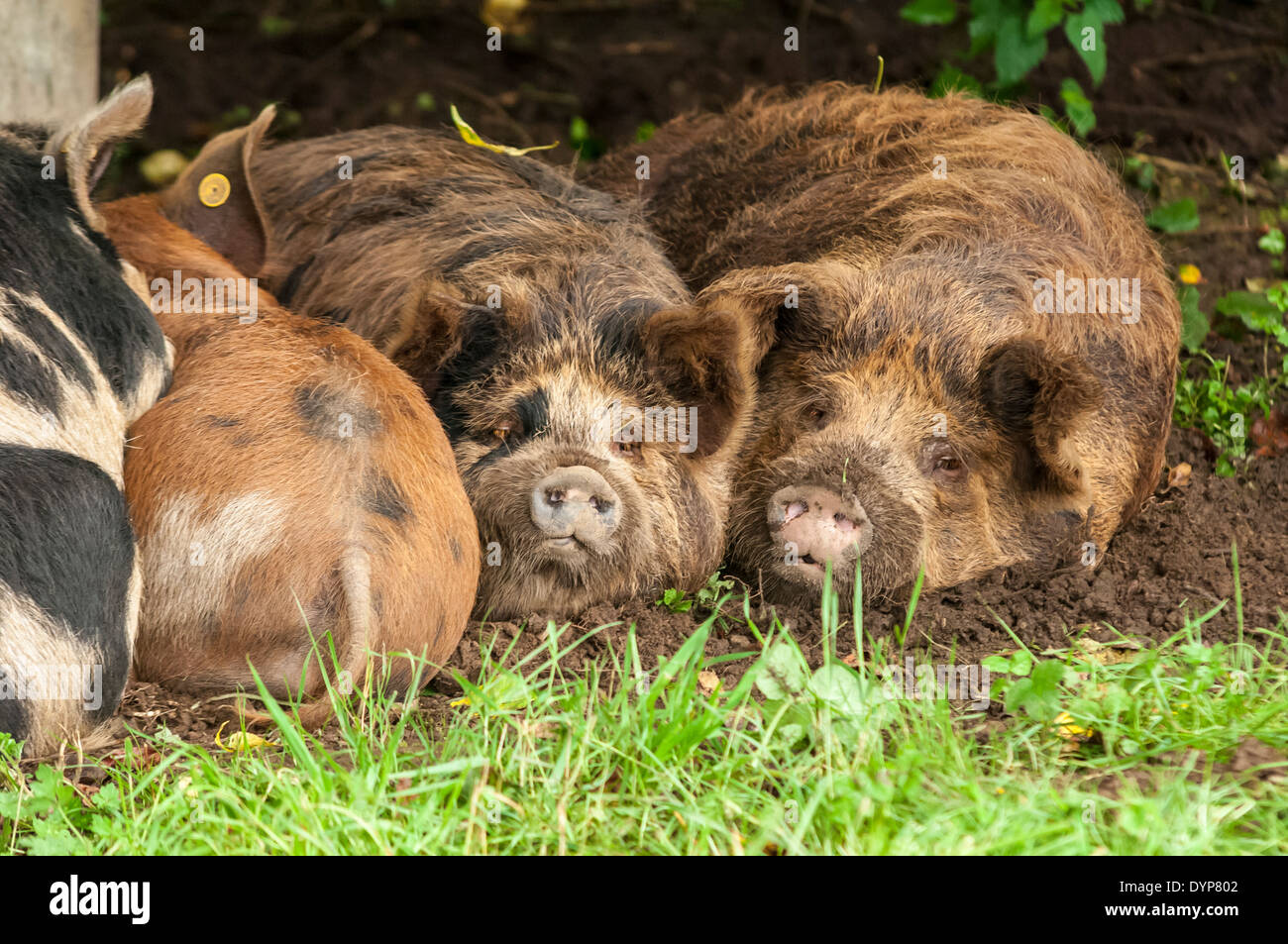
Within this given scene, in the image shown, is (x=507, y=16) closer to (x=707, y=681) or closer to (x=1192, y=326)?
(x=1192, y=326)

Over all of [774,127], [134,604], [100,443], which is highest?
[774,127]

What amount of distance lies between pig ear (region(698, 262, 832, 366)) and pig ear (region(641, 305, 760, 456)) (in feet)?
0.39

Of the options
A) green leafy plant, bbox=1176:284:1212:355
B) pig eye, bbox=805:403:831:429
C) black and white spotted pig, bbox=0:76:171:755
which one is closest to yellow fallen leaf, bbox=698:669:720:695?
pig eye, bbox=805:403:831:429

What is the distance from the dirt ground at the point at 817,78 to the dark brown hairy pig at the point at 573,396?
0.23m

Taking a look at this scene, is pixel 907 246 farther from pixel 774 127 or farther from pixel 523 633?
pixel 523 633

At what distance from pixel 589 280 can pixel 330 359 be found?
100 centimetres

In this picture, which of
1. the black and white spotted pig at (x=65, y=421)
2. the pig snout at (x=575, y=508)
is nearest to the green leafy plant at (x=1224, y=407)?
the pig snout at (x=575, y=508)

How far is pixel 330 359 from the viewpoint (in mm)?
4371

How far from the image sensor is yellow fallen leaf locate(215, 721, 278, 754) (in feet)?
12.1

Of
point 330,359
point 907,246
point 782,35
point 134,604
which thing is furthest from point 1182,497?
point 782,35

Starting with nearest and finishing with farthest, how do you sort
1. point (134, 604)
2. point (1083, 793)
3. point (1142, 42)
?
point (1083, 793) → point (134, 604) → point (1142, 42)

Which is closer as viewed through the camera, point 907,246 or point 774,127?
point 907,246

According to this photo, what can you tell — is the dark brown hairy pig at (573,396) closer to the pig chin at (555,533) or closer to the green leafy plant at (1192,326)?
the pig chin at (555,533)

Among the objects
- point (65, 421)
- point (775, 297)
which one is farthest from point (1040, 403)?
point (65, 421)
